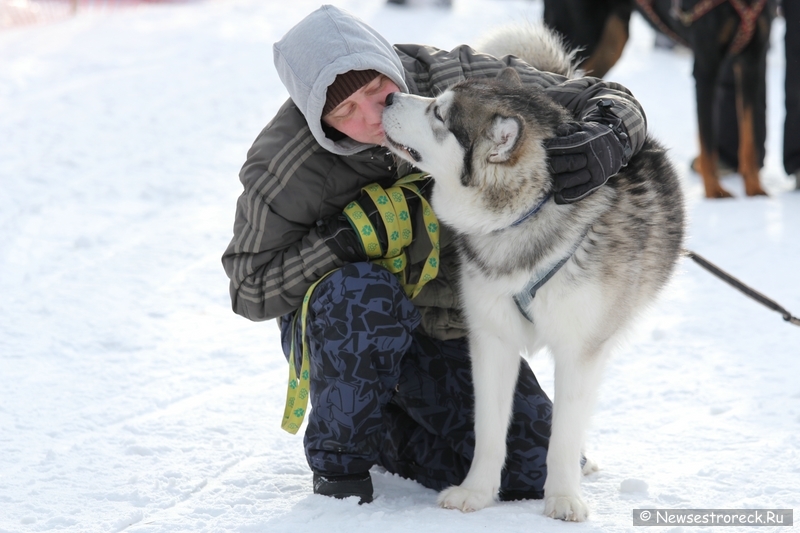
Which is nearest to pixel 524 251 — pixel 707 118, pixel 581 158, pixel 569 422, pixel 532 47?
pixel 581 158

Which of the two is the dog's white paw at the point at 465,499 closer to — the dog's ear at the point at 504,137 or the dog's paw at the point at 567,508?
the dog's paw at the point at 567,508

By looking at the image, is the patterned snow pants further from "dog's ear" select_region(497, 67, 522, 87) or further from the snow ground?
"dog's ear" select_region(497, 67, 522, 87)

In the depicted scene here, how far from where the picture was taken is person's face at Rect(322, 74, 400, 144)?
217cm

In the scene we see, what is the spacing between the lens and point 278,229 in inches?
85.5

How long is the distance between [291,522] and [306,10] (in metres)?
8.87

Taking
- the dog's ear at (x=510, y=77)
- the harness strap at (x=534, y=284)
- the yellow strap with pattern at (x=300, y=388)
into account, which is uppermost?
the dog's ear at (x=510, y=77)

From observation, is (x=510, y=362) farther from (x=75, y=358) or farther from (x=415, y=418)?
(x=75, y=358)

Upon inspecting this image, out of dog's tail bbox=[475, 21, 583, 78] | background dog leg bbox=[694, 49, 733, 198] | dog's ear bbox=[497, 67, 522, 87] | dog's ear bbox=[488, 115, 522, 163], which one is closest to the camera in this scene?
dog's ear bbox=[488, 115, 522, 163]

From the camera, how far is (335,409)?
2107 mm

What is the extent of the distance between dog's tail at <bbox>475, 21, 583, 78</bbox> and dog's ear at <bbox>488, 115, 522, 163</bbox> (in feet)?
2.41

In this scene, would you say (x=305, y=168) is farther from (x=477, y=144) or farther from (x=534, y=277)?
(x=534, y=277)

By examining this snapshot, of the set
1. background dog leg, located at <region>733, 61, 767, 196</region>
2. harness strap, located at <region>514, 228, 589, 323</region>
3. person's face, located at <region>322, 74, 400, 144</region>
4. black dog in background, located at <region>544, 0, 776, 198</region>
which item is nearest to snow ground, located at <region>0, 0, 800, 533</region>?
background dog leg, located at <region>733, 61, 767, 196</region>

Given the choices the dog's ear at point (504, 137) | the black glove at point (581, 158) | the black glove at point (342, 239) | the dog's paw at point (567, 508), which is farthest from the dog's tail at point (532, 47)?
the dog's paw at point (567, 508)

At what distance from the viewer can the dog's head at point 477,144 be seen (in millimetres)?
2010
